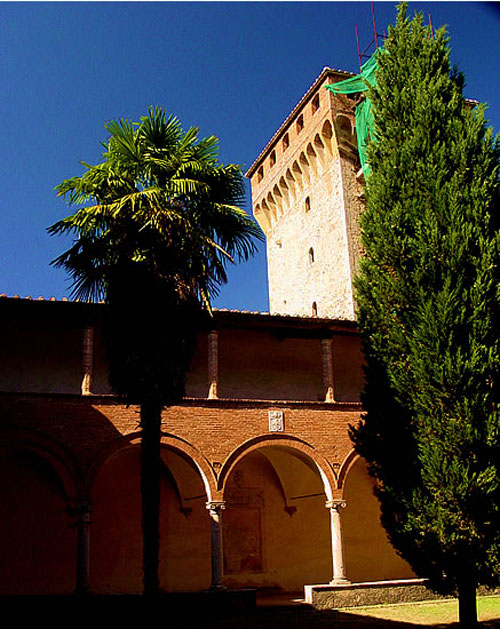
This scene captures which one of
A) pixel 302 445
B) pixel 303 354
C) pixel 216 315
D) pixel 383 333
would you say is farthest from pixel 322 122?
pixel 383 333

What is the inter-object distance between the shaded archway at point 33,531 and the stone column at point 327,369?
6204mm

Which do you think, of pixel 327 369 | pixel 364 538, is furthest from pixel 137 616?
pixel 364 538

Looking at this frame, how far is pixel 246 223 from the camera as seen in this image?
11.6 meters

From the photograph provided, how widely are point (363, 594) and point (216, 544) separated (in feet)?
10.5

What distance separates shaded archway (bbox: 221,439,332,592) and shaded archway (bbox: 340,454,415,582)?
605 millimetres

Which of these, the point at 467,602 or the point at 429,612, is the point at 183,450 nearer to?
the point at 429,612

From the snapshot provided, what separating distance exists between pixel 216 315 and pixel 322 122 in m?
10.3

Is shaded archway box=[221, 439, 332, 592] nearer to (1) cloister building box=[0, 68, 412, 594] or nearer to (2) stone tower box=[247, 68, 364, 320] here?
(1) cloister building box=[0, 68, 412, 594]

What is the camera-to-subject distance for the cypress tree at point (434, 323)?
10375 mm

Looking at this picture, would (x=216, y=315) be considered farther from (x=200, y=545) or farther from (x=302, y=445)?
(x=200, y=545)

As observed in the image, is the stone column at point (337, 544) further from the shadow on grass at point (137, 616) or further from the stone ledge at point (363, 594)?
the shadow on grass at point (137, 616)

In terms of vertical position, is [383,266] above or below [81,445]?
above

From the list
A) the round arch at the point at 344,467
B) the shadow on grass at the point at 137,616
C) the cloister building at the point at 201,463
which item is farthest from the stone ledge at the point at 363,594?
the round arch at the point at 344,467

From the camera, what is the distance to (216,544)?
14.6 meters
